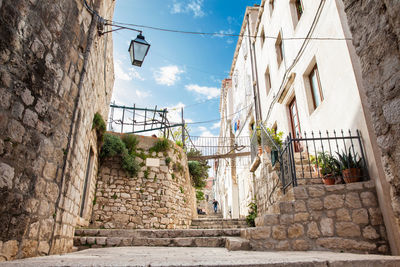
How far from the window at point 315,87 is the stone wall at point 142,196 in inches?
214

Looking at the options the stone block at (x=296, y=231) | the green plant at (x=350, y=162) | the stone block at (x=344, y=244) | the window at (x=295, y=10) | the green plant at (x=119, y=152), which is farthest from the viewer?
the green plant at (x=119, y=152)

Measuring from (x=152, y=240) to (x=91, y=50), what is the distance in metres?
3.71

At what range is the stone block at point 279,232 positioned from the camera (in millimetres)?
4000

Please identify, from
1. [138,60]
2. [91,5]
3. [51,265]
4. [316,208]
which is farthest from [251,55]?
[51,265]

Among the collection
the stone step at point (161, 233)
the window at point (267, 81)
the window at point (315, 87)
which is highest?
the window at point (267, 81)

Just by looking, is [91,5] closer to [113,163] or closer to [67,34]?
[67,34]

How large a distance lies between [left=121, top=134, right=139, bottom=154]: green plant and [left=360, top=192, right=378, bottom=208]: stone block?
23.2 ft

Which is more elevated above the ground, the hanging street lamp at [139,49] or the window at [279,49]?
the window at [279,49]

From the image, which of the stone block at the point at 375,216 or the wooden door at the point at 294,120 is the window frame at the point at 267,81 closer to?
the wooden door at the point at 294,120

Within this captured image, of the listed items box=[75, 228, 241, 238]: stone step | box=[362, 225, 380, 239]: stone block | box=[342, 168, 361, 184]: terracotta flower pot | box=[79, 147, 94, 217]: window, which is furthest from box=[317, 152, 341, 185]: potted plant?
box=[79, 147, 94, 217]: window

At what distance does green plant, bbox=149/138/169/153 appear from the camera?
9664mm

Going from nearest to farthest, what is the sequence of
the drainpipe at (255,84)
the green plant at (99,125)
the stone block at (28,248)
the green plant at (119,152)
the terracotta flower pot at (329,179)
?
the stone block at (28,248)
the terracotta flower pot at (329,179)
the green plant at (99,125)
the green plant at (119,152)
the drainpipe at (255,84)

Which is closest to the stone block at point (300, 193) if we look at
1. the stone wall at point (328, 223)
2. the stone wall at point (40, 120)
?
the stone wall at point (328, 223)

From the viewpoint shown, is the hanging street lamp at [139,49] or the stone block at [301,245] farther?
the hanging street lamp at [139,49]
